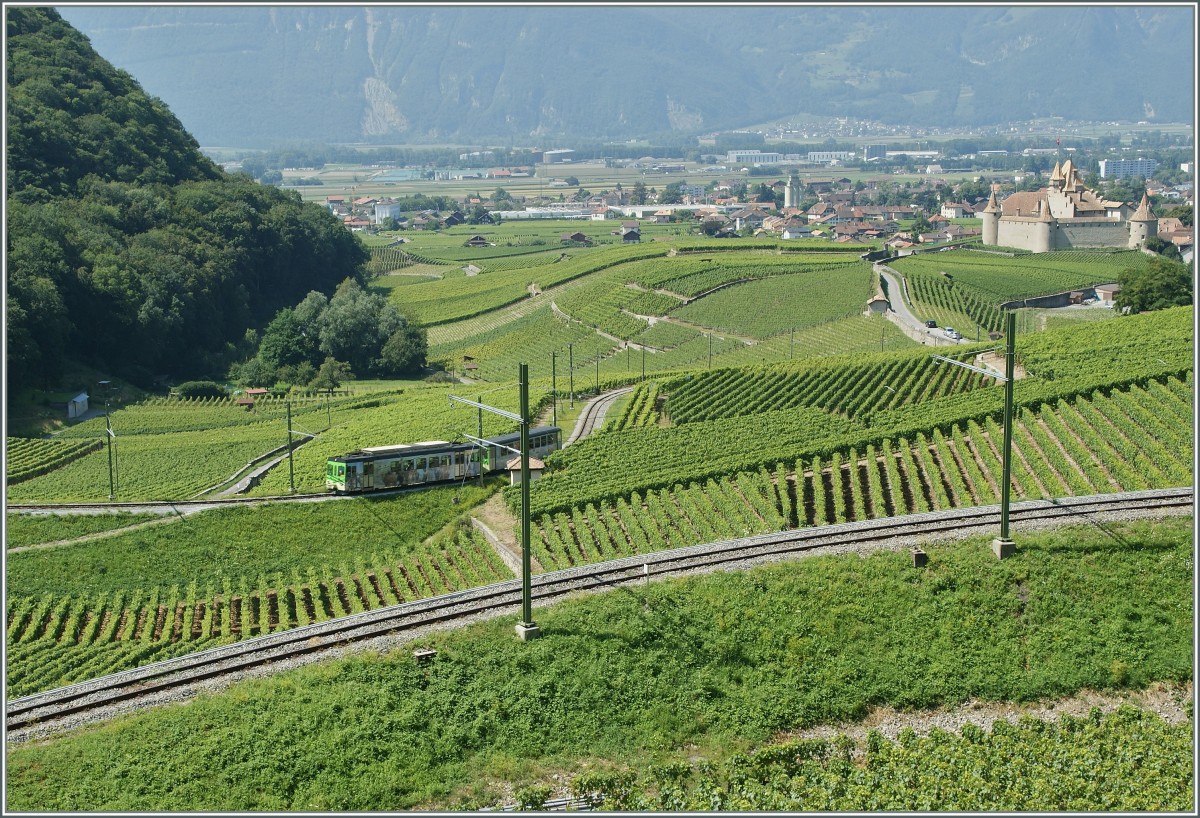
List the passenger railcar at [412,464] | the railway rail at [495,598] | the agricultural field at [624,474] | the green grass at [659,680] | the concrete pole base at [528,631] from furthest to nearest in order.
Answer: the passenger railcar at [412,464] < the agricultural field at [624,474] < the concrete pole base at [528,631] < the railway rail at [495,598] < the green grass at [659,680]

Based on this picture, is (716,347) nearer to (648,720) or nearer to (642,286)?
(642,286)

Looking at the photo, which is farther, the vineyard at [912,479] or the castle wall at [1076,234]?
the castle wall at [1076,234]

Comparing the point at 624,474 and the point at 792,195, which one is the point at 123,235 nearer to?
the point at 624,474

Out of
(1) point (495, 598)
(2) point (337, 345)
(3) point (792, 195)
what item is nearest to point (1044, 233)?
(2) point (337, 345)

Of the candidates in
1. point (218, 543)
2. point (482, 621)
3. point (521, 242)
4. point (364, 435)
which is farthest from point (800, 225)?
point (482, 621)

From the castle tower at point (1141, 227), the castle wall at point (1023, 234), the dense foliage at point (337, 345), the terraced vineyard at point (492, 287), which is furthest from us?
the castle tower at point (1141, 227)

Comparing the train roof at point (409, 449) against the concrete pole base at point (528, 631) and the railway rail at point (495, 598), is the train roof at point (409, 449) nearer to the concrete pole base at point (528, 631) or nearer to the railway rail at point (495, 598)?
the railway rail at point (495, 598)

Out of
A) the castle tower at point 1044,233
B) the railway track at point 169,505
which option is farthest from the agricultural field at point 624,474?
the castle tower at point 1044,233
